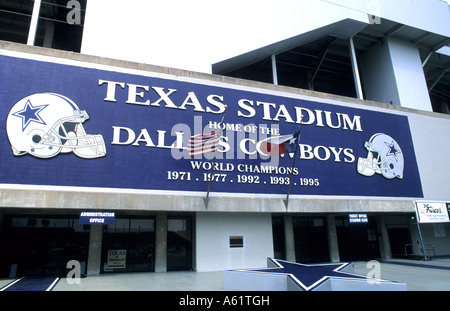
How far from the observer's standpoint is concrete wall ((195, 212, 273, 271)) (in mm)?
19828

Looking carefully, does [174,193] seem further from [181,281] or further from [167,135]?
[181,281]

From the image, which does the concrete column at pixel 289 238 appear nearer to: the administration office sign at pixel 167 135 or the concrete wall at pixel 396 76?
the administration office sign at pixel 167 135

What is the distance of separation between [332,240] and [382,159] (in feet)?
23.1

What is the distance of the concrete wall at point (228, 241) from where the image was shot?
19828mm

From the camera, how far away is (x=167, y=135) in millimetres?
19484

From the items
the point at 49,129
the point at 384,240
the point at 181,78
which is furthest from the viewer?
the point at 384,240

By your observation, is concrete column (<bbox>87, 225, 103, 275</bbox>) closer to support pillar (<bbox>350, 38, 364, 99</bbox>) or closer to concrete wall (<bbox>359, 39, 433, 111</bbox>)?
support pillar (<bbox>350, 38, 364, 99</bbox>)

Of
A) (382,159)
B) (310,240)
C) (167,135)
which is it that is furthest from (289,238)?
(167,135)

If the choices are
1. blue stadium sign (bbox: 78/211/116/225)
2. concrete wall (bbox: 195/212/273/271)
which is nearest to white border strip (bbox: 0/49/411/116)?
blue stadium sign (bbox: 78/211/116/225)

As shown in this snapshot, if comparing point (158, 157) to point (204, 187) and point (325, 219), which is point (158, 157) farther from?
point (325, 219)

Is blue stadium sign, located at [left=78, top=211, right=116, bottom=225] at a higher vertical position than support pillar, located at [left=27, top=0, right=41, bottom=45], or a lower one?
lower

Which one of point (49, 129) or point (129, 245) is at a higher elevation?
point (49, 129)

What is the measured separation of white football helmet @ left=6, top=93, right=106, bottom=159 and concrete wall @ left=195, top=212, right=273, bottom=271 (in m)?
7.34
